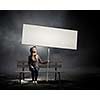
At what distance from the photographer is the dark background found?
11.0ft

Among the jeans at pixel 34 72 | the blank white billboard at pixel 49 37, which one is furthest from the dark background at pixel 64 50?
the jeans at pixel 34 72

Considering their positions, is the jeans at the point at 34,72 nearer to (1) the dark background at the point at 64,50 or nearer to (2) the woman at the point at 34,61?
(2) the woman at the point at 34,61

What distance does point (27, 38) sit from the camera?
3.36 metres

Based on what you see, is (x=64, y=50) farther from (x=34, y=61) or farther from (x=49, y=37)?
(x=34, y=61)

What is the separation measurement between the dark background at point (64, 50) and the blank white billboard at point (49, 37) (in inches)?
2.1

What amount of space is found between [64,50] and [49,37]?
257 mm

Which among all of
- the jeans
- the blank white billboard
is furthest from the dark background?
the jeans

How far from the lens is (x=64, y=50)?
3.40m

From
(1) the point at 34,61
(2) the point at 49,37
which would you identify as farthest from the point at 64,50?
(1) the point at 34,61

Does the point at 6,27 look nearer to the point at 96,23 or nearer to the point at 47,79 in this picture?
the point at 47,79

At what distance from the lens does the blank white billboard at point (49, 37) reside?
337 cm

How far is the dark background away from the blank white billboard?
0.05m

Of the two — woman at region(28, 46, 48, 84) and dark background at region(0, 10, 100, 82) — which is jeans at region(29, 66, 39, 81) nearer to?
woman at region(28, 46, 48, 84)
